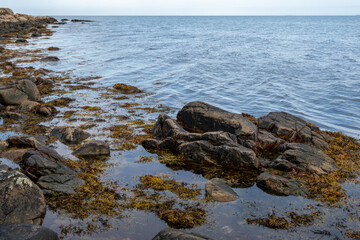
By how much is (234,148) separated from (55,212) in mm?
6684

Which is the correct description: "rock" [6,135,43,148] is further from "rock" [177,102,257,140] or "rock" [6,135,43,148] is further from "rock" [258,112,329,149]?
"rock" [258,112,329,149]

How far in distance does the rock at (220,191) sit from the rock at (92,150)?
4804mm

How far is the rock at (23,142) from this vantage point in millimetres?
12500

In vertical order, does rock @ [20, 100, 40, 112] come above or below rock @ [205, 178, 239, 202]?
above

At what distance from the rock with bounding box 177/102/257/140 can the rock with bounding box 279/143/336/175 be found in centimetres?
188

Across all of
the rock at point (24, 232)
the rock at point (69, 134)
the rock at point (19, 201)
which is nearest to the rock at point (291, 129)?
the rock at point (69, 134)

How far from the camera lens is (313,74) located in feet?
108

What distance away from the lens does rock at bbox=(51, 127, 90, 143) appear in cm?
1371

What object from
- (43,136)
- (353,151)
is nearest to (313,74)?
(353,151)

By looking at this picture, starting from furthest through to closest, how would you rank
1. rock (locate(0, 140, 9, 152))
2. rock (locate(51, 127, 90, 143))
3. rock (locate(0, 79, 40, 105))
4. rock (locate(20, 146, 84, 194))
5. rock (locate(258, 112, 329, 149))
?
rock (locate(0, 79, 40, 105)) → rock (locate(258, 112, 329, 149)) → rock (locate(51, 127, 90, 143)) → rock (locate(0, 140, 9, 152)) → rock (locate(20, 146, 84, 194))

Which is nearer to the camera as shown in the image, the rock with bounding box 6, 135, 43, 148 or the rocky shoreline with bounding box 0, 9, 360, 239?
the rocky shoreline with bounding box 0, 9, 360, 239

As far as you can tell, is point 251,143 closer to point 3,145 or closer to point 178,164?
point 178,164

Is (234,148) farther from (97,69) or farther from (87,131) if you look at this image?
(97,69)

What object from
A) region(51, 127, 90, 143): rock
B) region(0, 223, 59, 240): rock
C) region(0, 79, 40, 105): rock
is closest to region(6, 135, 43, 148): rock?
region(51, 127, 90, 143): rock
